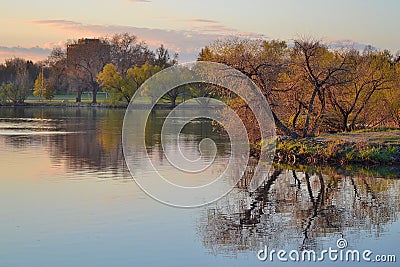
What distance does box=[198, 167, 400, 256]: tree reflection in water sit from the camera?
609 inches

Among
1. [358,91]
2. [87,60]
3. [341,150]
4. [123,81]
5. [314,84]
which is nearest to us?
[341,150]

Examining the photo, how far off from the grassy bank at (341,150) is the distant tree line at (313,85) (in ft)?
5.95

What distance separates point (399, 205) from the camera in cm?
1948

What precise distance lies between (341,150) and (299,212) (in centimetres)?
1065

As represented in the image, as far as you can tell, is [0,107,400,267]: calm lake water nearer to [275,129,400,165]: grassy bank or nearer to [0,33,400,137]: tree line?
[275,129,400,165]: grassy bank

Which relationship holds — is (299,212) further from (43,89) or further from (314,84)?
(43,89)

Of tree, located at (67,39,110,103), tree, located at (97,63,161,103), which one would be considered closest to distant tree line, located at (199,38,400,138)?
tree, located at (97,63,161,103)

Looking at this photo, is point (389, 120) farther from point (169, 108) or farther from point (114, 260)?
point (169, 108)

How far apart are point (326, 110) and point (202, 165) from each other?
389 inches

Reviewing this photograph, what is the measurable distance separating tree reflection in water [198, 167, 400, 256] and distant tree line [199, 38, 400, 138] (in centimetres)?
782

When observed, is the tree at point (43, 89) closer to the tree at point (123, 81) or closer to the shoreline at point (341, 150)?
the tree at point (123, 81)

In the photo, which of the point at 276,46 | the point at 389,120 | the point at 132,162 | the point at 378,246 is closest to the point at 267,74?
the point at 276,46

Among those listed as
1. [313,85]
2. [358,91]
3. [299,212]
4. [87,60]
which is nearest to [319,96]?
[313,85]

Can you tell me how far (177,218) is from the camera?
17.7 meters
